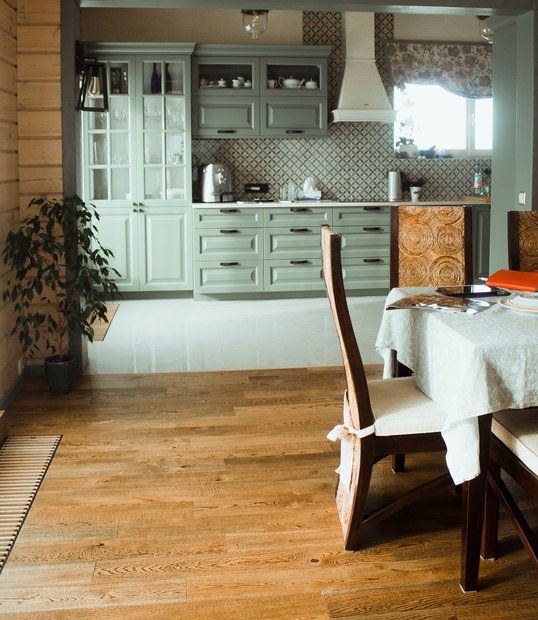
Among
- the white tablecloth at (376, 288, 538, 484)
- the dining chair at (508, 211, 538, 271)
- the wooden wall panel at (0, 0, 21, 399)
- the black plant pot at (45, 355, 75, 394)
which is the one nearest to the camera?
the white tablecloth at (376, 288, 538, 484)

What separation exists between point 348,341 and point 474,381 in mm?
414

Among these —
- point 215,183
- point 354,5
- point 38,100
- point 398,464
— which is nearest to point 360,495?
point 398,464

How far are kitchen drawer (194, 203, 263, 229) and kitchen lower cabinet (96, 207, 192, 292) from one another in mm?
134

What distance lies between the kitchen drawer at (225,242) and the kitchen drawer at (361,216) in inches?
30.5

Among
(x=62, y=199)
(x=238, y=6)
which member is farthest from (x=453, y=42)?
(x=62, y=199)

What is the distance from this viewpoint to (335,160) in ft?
26.7

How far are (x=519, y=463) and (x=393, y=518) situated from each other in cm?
67

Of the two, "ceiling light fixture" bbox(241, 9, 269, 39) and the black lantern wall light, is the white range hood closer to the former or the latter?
"ceiling light fixture" bbox(241, 9, 269, 39)

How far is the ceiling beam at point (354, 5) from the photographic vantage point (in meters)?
4.76

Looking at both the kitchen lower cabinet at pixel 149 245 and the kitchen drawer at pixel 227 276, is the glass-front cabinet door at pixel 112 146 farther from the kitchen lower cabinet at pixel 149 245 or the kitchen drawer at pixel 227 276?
the kitchen drawer at pixel 227 276

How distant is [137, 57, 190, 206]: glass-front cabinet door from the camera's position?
24.3ft

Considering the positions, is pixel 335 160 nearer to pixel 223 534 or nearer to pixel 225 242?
pixel 225 242

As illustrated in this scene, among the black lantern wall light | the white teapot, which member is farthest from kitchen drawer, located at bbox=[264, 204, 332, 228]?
the black lantern wall light

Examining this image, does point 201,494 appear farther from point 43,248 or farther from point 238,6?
point 238,6
